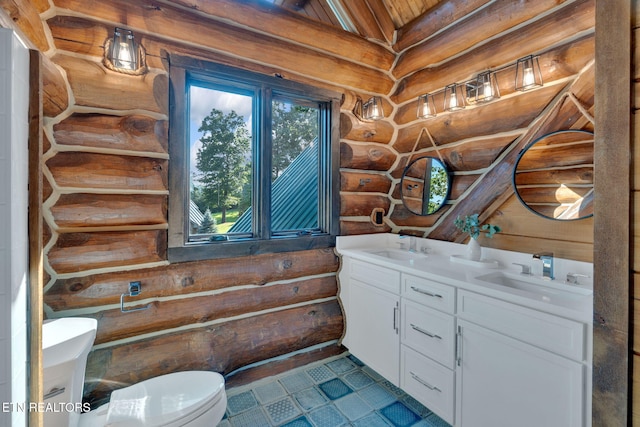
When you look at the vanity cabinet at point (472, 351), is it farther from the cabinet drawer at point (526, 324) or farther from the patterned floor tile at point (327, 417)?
the patterned floor tile at point (327, 417)

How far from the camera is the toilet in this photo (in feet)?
4.30

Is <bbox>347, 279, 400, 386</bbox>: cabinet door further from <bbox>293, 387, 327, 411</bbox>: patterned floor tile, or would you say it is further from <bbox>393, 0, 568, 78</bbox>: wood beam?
<bbox>393, 0, 568, 78</bbox>: wood beam

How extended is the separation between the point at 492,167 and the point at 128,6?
2.67 meters

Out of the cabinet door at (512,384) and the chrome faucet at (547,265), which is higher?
the chrome faucet at (547,265)

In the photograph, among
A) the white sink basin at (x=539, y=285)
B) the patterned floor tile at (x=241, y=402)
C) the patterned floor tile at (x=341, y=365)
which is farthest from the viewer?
the patterned floor tile at (x=341, y=365)

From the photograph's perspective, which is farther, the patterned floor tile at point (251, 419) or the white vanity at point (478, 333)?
the patterned floor tile at point (251, 419)

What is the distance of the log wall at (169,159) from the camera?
1.73m

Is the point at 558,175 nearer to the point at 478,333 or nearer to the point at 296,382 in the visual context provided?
the point at 478,333

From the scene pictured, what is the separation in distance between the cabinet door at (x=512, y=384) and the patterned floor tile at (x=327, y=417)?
29.2 inches

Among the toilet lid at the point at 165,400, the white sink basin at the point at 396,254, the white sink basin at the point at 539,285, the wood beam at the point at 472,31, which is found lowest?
the toilet lid at the point at 165,400

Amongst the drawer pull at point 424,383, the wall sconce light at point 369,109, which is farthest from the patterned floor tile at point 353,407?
the wall sconce light at point 369,109

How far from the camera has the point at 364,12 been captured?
2756 mm

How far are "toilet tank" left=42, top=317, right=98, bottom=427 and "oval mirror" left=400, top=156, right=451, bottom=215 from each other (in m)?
2.52

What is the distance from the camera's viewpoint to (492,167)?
220 cm
